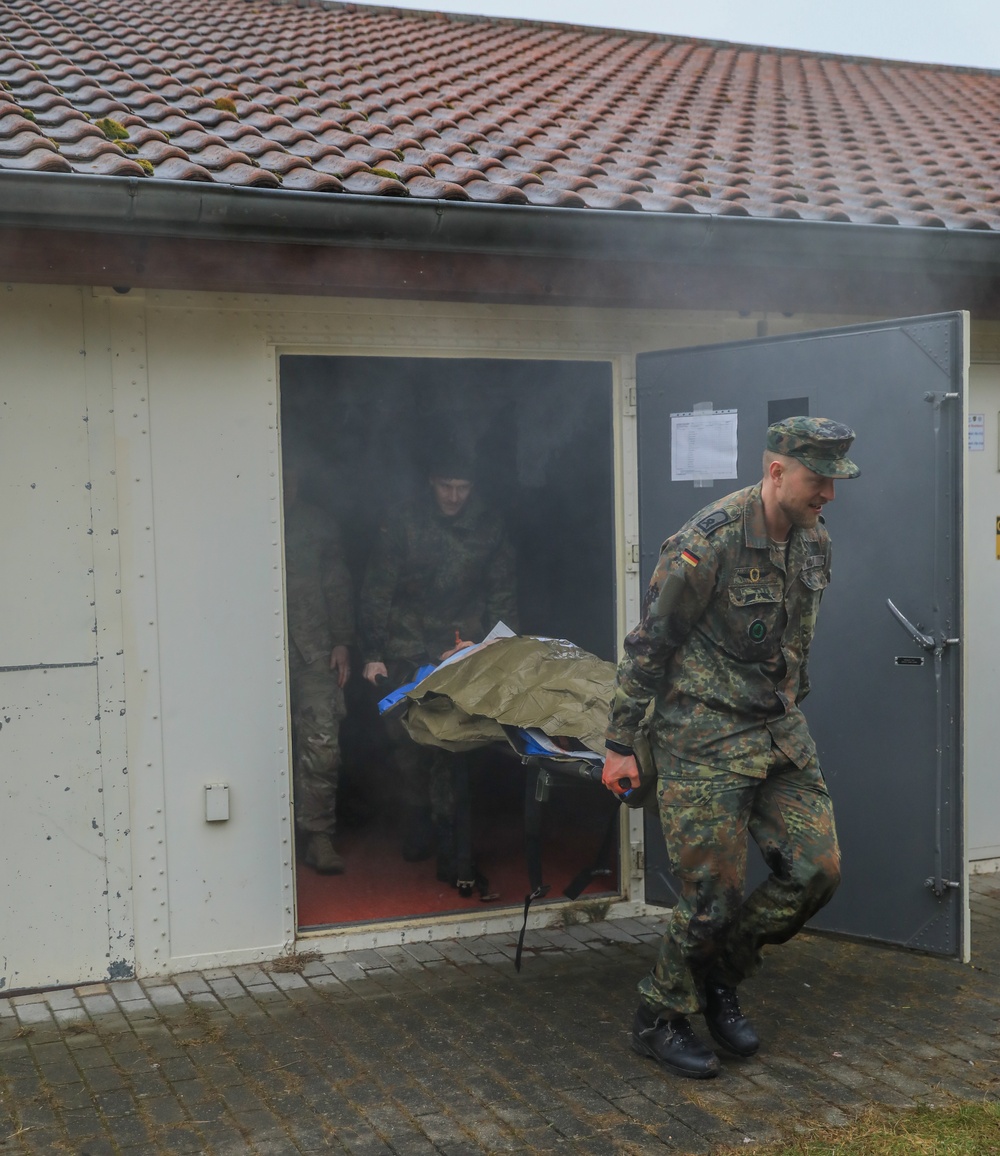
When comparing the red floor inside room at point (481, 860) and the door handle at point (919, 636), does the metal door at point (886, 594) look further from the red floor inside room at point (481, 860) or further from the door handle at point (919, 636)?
the red floor inside room at point (481, 860)

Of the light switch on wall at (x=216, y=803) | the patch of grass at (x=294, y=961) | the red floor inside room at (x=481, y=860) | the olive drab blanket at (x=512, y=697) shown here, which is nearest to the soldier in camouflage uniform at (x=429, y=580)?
the red floor inside room at (x=481, y=860)

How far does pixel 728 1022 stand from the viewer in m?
4.32

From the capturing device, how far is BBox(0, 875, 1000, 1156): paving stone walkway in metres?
3.80

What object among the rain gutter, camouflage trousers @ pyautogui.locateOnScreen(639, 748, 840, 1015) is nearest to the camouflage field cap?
camouflage trousers @ pyautogui.locateOnScreen(639, 748, 840, 1015)

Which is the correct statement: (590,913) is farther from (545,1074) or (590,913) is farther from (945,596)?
(945,596)

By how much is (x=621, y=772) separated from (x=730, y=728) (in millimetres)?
401

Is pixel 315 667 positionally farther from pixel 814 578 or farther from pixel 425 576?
pixel 814 578

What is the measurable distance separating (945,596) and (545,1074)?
236 cm

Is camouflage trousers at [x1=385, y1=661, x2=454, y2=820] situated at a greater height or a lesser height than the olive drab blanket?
lesser

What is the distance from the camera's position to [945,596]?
15.9 ft

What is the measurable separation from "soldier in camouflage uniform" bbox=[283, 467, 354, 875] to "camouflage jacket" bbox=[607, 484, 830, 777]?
104 inches

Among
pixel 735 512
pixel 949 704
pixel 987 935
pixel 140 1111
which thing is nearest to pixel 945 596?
pixel 949 704

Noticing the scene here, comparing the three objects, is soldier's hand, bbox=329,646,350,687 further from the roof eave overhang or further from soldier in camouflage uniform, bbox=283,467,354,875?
the roof eave overhang

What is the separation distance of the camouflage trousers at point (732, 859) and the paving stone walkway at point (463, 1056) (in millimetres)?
420
